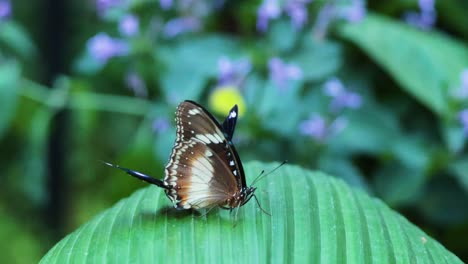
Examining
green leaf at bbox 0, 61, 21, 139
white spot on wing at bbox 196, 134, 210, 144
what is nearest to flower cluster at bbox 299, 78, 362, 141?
white spot on wing at bbox 196, 134, 210, 144

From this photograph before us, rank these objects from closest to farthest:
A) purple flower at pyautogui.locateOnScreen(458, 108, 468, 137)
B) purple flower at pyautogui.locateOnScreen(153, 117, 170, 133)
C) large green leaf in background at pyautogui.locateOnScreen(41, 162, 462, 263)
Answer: large green leaf in background at pyautogui.locateOnScreen(41, 162, 462, 263) → purple flower at pyautogui.locateOnScreen(458, 108, 468, 137) → purple flower at pyautogui.locateOnScreen(153, 117, 170, 133)

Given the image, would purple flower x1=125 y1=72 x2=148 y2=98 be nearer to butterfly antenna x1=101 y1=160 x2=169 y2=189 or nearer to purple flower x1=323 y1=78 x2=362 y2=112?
purple flower x1=323 y1=78 x2=362 y2=112

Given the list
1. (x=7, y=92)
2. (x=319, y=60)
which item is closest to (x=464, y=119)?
(x=319, y=60)

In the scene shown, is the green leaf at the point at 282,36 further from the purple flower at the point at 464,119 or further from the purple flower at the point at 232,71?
the purple flower at the point at 464,119

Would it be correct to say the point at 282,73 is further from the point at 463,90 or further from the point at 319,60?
the point at 463,90

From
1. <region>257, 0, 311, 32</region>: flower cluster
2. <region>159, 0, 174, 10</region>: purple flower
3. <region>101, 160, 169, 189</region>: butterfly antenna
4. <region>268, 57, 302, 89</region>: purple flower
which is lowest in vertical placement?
<region>101, 160, 169, 189</region>: butterfly antenna

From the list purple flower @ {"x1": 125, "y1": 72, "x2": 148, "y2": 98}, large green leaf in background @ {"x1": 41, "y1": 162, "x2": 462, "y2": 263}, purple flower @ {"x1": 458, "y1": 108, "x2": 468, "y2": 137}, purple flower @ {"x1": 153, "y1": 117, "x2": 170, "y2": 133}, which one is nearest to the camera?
large green leaf in background @ {"x1": 41, "y1": 162, "x2": 462, "y2": 263}

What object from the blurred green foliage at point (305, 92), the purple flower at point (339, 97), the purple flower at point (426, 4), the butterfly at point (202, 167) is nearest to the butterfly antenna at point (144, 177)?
the butterfly at point (202, 167)
